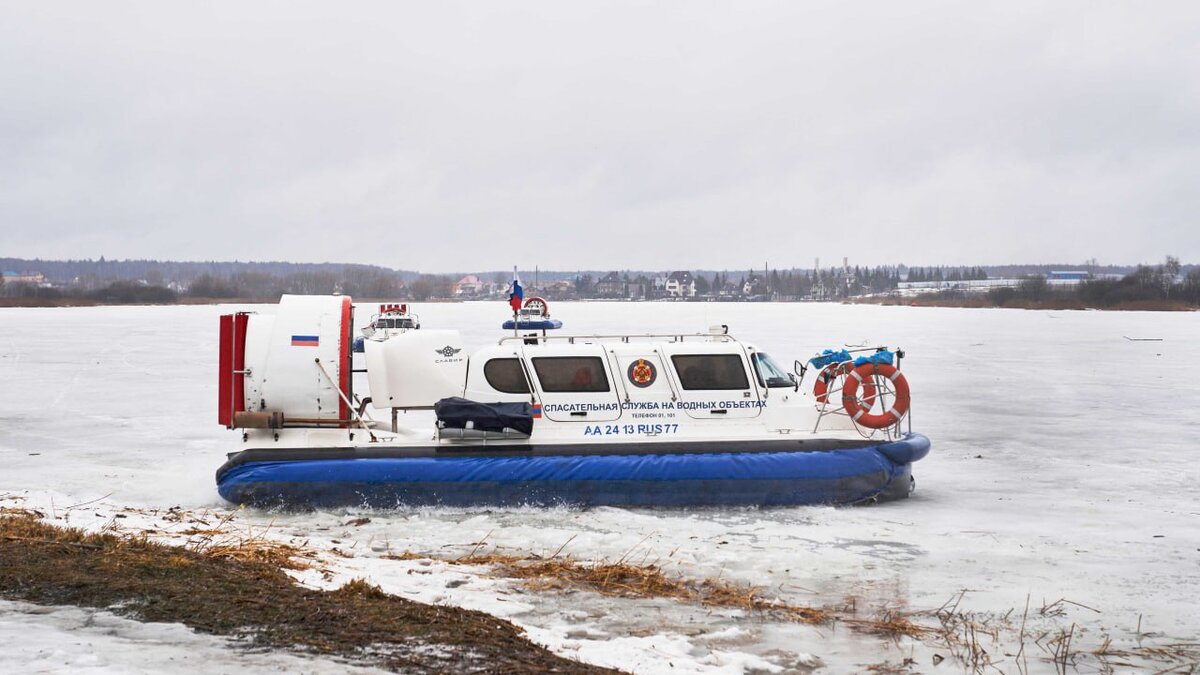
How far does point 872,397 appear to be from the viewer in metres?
10.3

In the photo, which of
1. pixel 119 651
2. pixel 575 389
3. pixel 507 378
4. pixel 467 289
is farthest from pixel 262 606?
pixel 467 289

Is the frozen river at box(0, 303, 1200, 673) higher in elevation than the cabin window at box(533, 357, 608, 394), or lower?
lower

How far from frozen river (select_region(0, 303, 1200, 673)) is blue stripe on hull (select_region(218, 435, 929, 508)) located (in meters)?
0.16

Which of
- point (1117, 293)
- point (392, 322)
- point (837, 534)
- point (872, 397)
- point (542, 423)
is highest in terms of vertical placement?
point (1117, 293)

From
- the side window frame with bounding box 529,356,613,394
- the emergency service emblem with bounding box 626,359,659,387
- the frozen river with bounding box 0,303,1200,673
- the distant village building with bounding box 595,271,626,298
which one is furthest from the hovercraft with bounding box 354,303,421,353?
the distant village building with bounding box 595,271,626,298

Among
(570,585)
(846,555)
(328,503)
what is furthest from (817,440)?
(328,503)

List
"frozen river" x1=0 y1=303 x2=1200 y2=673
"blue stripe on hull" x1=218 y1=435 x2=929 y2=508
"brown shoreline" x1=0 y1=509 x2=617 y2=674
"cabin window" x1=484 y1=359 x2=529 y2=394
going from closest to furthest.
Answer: "brown shoreline" x1=0 y1=509 x2=617 y2=674 → "frozen river" x1=0 y1=303 x2=1200 y2=673 → "blue stripe on hull" x1=218 y1=435 x2=929 y2=508 → "cabin window" x1=484 y1=359 x2=529 y2=394

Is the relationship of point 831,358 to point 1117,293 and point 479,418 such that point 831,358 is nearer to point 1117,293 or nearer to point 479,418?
point 479,418

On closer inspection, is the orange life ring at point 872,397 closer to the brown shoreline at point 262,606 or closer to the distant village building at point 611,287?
the brown shoreline at point 262,606

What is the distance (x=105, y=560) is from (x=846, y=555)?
5115 millimetres

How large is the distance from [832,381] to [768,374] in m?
0.69

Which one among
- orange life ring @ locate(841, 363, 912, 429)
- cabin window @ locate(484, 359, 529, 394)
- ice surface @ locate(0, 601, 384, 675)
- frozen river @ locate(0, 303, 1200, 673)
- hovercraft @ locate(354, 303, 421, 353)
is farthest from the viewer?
hovercraft @ locate(354, 303, 421, 353)

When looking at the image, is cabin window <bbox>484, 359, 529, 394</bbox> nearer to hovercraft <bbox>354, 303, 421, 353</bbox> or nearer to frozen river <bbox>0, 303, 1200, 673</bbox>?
frozen river <bbox>0, 303, 1200, 673</bbox>

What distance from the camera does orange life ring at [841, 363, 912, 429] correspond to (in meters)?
10.1
